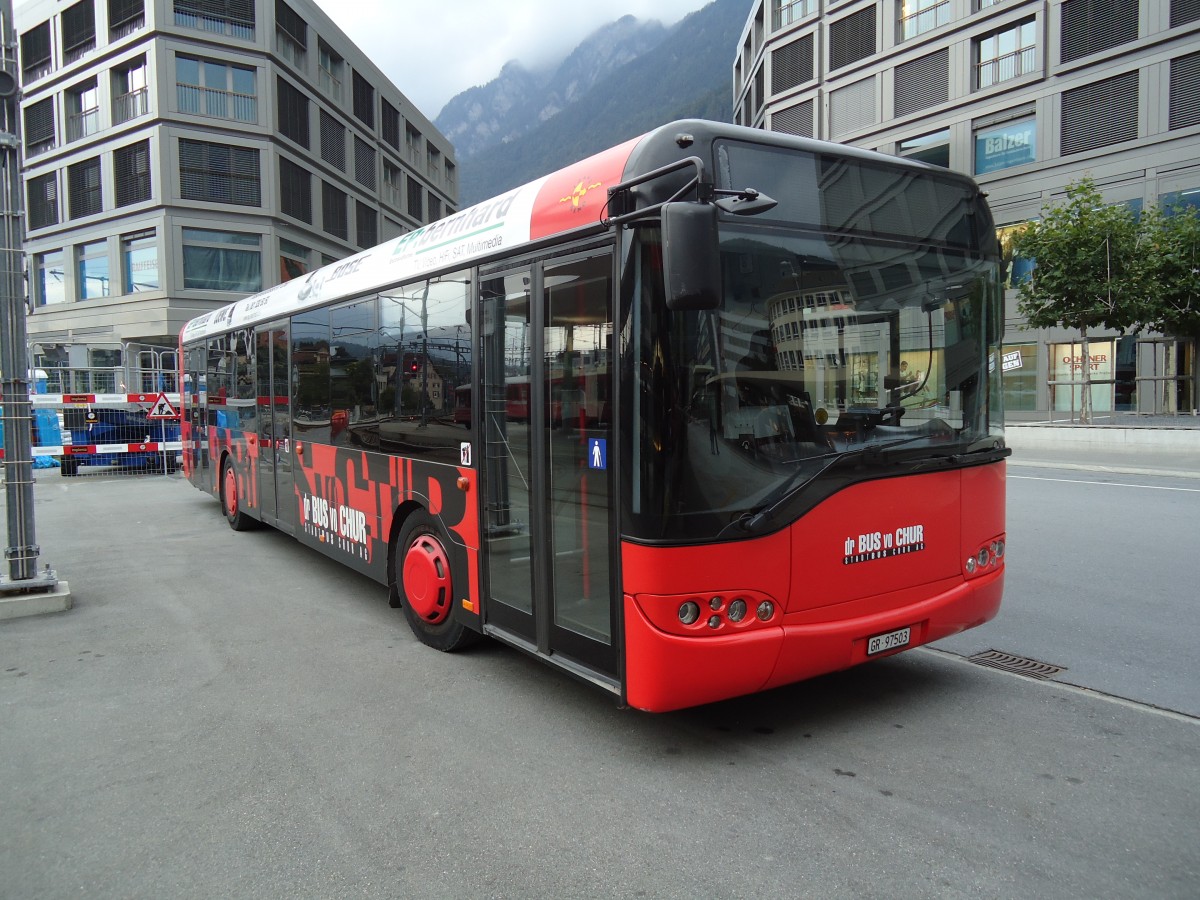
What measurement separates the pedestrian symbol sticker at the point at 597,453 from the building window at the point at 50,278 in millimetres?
40272

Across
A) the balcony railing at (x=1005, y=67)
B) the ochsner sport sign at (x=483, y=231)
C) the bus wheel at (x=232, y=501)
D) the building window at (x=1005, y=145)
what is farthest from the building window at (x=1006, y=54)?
the ochsner sport sign at (x=483, y=231)

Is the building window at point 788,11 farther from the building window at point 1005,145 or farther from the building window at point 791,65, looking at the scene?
the building window at point 1005,145

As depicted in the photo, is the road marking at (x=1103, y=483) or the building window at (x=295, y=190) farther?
the building window at (x=295, y=190)

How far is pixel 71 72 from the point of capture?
35.5 metres

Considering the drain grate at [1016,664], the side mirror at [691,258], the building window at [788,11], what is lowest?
the drain grate at [1016,664]

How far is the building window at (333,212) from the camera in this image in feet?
127

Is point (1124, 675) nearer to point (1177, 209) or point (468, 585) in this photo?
point (468, 585)

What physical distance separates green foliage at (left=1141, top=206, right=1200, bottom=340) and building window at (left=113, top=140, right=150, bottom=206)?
34955 millimetres

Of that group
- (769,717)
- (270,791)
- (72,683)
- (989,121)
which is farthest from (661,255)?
(989,121)

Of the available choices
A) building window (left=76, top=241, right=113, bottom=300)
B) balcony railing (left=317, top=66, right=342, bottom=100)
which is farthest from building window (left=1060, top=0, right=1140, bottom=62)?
building window (left=76, top=241, right=113, bottom=300)

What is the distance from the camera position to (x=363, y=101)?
4284 cm

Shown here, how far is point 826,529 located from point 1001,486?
1.47m

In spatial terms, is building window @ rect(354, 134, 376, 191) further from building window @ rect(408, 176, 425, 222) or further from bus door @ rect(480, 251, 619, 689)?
bus door @ rect(480, 251, 619, 689)

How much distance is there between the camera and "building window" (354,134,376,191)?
42.0 m
